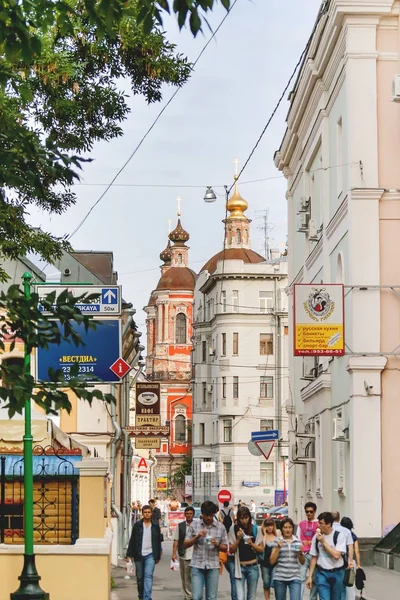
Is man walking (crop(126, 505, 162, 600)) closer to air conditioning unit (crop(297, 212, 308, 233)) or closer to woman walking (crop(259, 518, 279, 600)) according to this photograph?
woman walking (crop(259, 518, 279, 600))

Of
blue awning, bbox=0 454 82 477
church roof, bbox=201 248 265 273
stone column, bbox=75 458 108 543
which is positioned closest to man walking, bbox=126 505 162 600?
stone column, bbox=75 458 108 543

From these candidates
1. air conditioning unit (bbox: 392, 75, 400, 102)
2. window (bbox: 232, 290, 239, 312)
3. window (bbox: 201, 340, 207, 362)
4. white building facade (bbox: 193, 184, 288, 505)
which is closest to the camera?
air conditioning unit (bbox: 392, 75, 400, 102)

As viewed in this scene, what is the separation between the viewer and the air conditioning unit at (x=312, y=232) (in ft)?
111

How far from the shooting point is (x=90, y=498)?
17266mm

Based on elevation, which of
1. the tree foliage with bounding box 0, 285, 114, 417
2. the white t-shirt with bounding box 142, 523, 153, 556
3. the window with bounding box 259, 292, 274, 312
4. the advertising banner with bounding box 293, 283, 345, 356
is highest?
the window with bounding box 259, 292, 274, 312

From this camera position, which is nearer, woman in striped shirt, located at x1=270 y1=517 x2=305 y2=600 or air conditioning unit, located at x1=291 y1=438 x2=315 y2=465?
woman in striped shirt, located at x1=270 y1=517 x2=305 y2=600

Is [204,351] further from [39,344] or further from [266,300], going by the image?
[39,344]

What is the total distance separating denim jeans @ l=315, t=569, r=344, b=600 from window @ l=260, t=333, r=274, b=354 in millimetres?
77345

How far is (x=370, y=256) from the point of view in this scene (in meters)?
27.5

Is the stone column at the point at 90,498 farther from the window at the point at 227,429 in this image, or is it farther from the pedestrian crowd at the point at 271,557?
the window at the point at 227,429

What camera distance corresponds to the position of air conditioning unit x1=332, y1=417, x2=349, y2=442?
28516 mm

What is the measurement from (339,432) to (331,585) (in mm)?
13909

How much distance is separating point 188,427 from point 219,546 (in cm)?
11968

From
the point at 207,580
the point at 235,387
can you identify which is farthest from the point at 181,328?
the point at 207,580
